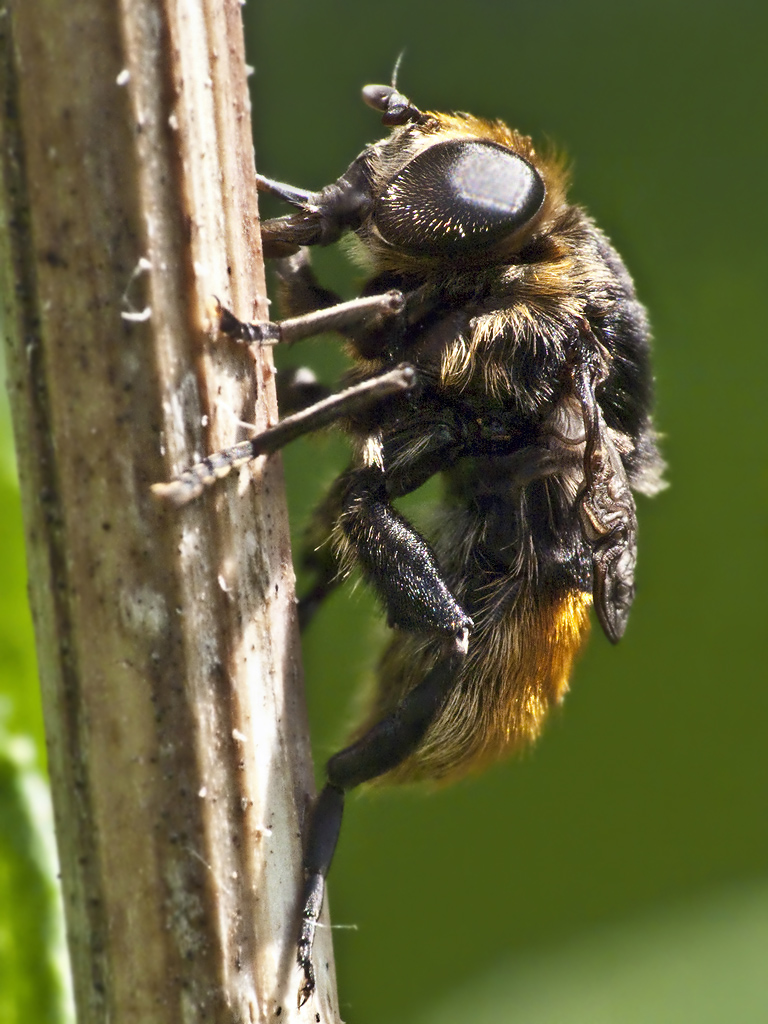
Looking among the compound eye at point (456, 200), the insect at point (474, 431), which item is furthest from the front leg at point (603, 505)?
the compound eye at point (456, 200)

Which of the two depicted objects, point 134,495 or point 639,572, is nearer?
point 134,495

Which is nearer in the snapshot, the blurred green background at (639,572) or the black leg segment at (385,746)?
the black leg segment at (385,746)

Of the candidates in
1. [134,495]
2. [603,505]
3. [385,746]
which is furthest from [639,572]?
[134,495]

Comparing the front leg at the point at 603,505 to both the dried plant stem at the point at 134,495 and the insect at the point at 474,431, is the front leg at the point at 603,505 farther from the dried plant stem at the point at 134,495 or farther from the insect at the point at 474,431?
the dried plant stem at the point at 134,495

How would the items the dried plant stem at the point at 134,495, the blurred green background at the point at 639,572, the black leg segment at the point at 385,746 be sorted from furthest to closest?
1. the blurred green background at the point at 639,572
2. the black leg segment at the point at 385,746
3. the dried plant stem at the point at 134,495

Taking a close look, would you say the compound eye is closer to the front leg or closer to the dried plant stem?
the front leg

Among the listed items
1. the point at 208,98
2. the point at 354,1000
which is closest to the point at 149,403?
the point at 208,98

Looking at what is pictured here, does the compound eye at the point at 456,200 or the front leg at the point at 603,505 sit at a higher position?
the compound eye at the point at 456,200

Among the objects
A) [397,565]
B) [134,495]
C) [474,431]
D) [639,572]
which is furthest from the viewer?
[639,572]

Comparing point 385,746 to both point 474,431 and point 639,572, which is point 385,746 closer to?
point 474,431
